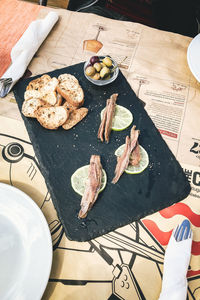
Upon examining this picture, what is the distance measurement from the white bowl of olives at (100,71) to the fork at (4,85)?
0.50 meters

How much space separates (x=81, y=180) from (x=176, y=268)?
62cm

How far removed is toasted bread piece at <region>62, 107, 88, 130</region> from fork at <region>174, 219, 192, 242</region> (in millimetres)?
830

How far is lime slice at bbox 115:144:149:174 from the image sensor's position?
136 cm

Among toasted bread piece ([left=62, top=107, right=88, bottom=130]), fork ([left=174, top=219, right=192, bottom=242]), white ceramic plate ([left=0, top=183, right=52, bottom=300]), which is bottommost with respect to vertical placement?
white ceramic plate ([left=0, top=183, right=52, bottom=300])

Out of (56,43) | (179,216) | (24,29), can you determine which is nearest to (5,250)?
(179,216)

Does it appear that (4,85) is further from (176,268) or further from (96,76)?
(176,268)

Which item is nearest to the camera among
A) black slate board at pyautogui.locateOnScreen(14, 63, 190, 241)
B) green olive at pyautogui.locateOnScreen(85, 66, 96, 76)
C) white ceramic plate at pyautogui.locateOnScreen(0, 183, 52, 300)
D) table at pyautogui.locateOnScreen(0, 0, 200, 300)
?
white ceramic plate at pyautogui.locateOnScreen(0, 183, 52, 300)

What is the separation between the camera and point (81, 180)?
1325mm

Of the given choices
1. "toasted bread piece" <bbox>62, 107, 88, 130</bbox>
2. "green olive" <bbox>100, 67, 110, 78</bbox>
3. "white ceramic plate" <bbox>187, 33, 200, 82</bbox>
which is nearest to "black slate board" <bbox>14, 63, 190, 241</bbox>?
"toasted bread piece" <bbox>62, 107, 88, 130</bbox>

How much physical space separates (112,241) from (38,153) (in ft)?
2.11

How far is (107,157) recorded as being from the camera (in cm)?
143

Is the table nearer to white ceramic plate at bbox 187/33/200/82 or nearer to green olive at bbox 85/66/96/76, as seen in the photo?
white ceramic plate at bbox 187/33/200/82

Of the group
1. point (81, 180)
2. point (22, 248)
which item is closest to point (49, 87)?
point (81, 180)

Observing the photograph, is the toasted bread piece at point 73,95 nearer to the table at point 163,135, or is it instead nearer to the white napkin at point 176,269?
the table at point 163,135
